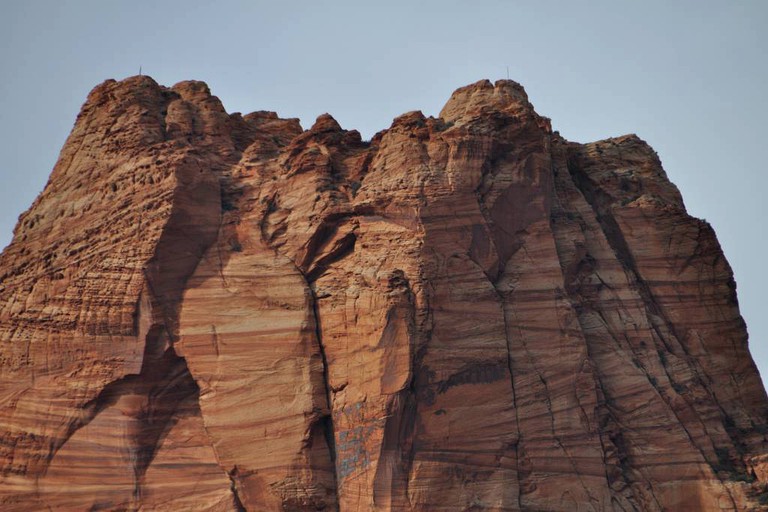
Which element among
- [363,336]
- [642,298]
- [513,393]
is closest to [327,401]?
[363,336]

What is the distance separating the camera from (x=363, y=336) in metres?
36.1

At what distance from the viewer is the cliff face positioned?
35.4 metres

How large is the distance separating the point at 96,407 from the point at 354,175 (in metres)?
12.5

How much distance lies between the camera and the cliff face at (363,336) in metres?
35.4

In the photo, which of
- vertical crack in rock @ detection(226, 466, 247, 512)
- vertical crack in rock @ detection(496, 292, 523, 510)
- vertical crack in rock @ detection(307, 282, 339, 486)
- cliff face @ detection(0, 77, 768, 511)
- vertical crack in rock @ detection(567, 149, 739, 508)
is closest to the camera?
vertical crack in rock @ detection(496, 292, 523, 510)

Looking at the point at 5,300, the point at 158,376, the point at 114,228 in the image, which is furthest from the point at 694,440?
the point at 5,300

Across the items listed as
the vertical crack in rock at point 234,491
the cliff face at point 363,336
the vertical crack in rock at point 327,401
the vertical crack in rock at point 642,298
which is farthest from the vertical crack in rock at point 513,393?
the vertical crack in rock at point 234,491

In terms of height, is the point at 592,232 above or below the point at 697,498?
above

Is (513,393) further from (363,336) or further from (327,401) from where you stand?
(327,401)

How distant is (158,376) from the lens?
124ft

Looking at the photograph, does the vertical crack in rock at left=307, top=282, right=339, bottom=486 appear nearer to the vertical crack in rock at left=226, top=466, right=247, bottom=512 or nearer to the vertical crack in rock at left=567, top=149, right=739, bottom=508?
the vertical crack in rock at left=226, top=466, right=247, bottom=512

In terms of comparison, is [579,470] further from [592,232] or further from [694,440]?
A: [592,232]

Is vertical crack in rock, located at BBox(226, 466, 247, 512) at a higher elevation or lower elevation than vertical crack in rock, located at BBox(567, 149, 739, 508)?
lower

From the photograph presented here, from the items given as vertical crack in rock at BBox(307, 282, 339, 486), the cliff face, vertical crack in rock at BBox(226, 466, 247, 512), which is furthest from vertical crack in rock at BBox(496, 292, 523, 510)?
vertical crack in rock at BBox(226, 466, 247, 512)
